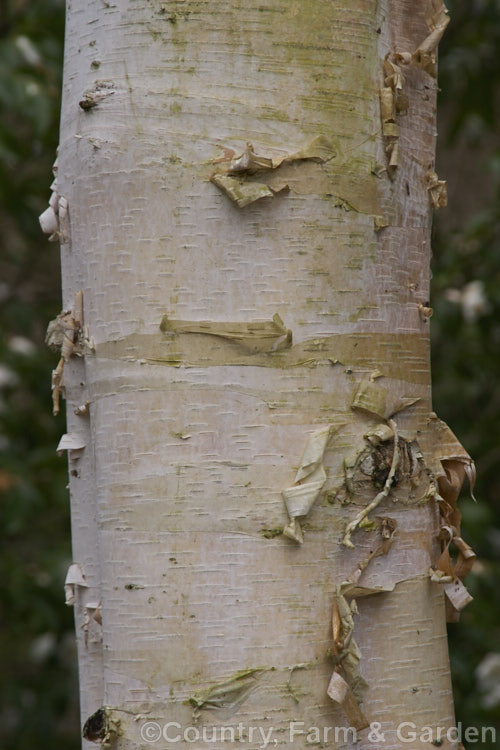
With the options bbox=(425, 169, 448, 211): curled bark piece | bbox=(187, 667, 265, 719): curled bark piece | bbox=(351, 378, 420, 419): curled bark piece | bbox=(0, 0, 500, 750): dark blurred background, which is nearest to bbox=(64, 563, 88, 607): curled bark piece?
bbox=(187, 667, 265, 719): curled bark piece

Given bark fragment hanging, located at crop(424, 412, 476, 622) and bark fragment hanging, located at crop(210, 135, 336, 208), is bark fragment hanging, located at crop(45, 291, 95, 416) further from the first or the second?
bark fragment hanging, located at crop(424, 412, 476, 622)

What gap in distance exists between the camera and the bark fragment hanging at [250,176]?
0.72 meters

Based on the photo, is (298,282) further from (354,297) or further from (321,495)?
(321,495)

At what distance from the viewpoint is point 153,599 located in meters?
0.71

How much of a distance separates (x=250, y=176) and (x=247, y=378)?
0.18 metres

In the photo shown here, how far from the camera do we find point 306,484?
2.35 ft

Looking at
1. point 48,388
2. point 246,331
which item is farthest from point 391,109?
point 48,388

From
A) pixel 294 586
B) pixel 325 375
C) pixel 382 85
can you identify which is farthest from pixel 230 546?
pixel 382 85

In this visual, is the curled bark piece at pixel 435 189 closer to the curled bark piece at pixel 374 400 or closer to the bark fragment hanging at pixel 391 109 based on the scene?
the bark fragment hanging at pixel 391 109

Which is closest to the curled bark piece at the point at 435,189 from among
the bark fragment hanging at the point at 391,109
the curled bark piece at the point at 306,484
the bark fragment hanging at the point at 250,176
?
the bark fragment hanging at the point at 391,109

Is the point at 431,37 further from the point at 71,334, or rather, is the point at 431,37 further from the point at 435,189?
the point at 71,334

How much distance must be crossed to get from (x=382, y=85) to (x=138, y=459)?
16.8 inches

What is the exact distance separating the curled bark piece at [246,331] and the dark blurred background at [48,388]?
132cm

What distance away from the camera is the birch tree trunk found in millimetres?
702
